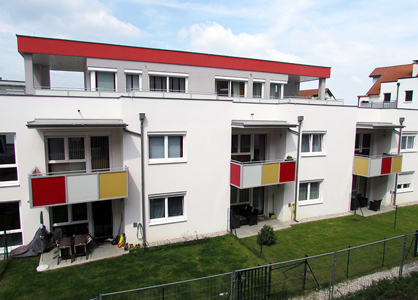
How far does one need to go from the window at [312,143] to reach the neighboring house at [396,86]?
14.1m

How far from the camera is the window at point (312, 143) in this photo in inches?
540

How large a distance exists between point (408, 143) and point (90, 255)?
724 inches

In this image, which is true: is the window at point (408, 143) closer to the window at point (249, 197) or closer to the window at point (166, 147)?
the window at point (249, 197)

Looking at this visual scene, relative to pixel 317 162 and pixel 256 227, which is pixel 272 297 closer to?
pixel 256 227

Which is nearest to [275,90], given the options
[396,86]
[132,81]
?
[132,81]

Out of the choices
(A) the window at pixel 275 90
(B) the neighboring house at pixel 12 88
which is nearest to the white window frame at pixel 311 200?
(A) the window at pixel 275 90

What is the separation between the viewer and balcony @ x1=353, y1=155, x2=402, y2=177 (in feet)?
47.5

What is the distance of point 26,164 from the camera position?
959cm

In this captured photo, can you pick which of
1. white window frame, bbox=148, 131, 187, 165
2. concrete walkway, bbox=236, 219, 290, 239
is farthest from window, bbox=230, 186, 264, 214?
white window frame, bbox=148, 131, 187, 165

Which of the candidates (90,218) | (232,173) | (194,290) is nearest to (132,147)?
(90,218)

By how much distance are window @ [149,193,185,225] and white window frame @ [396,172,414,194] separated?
13666 mm

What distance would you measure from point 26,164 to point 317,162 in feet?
39.9

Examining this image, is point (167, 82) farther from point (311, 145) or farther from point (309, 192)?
point (309, 192)

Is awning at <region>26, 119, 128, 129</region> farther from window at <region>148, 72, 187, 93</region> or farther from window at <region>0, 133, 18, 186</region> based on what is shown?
window at <region>148, 72, 187, 93</region>
